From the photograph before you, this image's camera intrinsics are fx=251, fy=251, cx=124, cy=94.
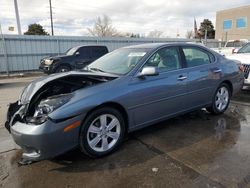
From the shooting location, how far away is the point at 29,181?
2967mm

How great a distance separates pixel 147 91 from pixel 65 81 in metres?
1.24

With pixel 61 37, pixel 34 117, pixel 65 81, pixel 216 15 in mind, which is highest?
pixel 216 15

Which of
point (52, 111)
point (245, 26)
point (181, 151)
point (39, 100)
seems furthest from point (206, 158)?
point (245, 26)

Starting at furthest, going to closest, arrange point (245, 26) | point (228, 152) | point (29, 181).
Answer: point (245, 26), point (228, 152), point (29, 181)

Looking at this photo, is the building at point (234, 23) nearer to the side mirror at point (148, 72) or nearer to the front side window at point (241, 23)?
the front side window at point (241, 23)

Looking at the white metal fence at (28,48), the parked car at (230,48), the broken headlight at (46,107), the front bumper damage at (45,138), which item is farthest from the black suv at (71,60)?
the front bumper damage at (45,138)

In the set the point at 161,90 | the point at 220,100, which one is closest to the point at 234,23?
the point at 220,100

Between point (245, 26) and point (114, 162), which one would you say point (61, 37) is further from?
point (245, 26)

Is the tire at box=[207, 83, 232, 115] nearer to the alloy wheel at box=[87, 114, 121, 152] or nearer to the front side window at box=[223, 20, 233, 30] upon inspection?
the alloy wheel at box=[87, 114, 121, 152]

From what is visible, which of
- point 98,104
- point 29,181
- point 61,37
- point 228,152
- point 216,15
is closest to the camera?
point 29,181

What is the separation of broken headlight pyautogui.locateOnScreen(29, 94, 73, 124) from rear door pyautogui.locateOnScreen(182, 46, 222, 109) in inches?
91.9

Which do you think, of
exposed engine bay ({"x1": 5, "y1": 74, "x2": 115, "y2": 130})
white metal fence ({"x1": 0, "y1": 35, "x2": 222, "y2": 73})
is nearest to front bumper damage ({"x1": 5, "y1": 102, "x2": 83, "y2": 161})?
exposed engine bay ({"x1": 5, "y1": 74, "x2": 115, "y2": 130})

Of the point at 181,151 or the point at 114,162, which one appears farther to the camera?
the point at 181,151

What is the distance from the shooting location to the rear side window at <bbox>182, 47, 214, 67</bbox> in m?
4.62
